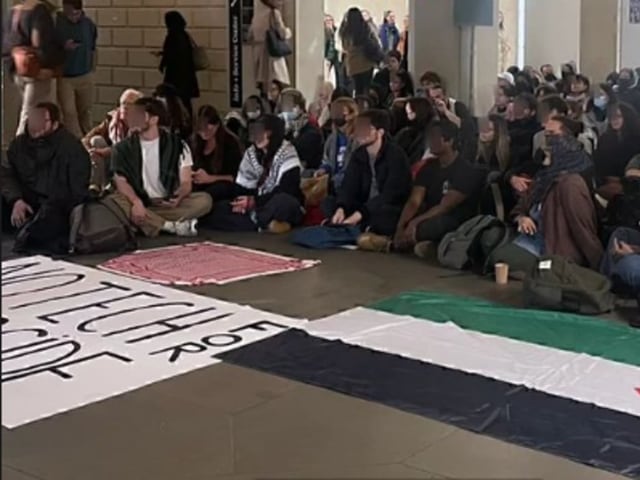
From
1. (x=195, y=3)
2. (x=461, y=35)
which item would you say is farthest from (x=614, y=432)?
(x=195, y=3)

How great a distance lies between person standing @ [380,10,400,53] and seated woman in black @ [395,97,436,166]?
1.81ft

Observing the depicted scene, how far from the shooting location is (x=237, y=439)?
3.67m

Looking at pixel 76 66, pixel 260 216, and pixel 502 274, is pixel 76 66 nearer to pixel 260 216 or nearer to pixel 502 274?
pixel 260 216

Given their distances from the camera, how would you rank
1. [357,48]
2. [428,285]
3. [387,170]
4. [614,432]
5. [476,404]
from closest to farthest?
[614,432] < [476,404] < [428,285] < [387,170] < [357,48]

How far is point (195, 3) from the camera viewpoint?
10211mm

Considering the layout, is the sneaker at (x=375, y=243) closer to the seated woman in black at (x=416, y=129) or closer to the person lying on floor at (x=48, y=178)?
the seated woman in black at (x=416, y=129)

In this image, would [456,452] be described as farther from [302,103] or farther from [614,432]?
[302,103]

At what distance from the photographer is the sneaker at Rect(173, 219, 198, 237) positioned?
738 centimetres

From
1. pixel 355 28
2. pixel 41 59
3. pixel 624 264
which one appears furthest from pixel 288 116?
pixel 624 264

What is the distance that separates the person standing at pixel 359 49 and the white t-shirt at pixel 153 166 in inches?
65.3

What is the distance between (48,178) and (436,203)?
2347 millimetres

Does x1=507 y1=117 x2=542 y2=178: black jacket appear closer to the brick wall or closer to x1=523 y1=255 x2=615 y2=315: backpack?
x1=523 y1=255 x2=615 y2=315: backpack

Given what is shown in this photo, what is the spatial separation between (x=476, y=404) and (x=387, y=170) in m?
3.08

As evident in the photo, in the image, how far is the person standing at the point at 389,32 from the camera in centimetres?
809
